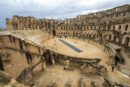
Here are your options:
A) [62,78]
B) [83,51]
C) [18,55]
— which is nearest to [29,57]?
[18,55]

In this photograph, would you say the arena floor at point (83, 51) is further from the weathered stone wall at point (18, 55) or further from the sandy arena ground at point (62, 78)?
the weathered stone wall at point (18, 55)

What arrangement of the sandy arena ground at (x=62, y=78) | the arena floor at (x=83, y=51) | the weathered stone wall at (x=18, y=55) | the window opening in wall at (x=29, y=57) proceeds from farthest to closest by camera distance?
the arena floor at (x=83, y=51) → the window opening in wall at (x=29, y=57) → the weathered stone wall at (x=18, y=55) → the sandy arena ground at (x=62, y=78)

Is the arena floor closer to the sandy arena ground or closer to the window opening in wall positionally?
the sandy arena ground

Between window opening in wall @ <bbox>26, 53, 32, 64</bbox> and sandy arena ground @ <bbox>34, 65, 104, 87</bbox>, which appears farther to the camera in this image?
window opening in wall @ <bbox>26, 53, 32, 64</bbox>

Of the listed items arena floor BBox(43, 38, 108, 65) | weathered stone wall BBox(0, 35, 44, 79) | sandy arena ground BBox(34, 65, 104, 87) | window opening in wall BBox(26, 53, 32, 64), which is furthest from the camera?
arena floor BBox(43, 38, 108, 65)

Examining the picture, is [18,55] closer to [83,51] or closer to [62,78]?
[62,78]

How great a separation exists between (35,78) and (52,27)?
48983 mm

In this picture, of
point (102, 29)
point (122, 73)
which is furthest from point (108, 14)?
point (122, 73)

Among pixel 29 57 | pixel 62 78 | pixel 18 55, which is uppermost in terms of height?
pixel 18 55

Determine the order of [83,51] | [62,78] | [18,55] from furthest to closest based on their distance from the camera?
[83,51] → [18,55] → [62,78]

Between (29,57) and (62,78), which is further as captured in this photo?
(29,57)

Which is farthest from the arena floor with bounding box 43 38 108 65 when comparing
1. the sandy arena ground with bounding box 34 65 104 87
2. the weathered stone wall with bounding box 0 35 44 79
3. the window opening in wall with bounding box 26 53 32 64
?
the window opening in wall with bounding box 26 53 32 64

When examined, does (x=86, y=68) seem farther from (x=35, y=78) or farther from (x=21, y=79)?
(x=21, y=79)

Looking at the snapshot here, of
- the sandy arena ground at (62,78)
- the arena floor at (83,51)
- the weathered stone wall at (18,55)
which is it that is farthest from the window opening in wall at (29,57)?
the arena floor at (83,51)
